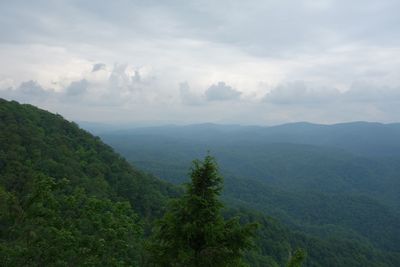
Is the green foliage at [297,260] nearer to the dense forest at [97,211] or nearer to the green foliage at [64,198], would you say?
the dense forest at [97,211]

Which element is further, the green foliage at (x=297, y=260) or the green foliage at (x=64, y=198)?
the green foliage at (x=64, y=198)

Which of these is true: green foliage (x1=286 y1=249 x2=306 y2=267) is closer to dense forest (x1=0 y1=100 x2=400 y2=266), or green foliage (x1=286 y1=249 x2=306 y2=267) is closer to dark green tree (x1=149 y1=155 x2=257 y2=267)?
dense forest (x1=0 y1=100 x2=400 y2=266)

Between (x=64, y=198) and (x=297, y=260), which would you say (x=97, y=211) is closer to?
(x=64, y=198)

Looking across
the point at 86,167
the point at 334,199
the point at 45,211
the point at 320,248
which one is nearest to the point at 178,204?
the point at 45,211

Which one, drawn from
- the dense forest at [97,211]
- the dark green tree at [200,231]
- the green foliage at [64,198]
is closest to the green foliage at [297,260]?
the dense forest at [97,211]

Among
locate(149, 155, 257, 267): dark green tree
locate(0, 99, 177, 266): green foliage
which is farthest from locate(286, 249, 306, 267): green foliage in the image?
locate(0, 99, 177, 266): green foliage

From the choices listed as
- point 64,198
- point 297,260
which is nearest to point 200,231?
point 297,260

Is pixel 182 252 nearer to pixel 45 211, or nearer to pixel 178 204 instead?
pixel 178 204
